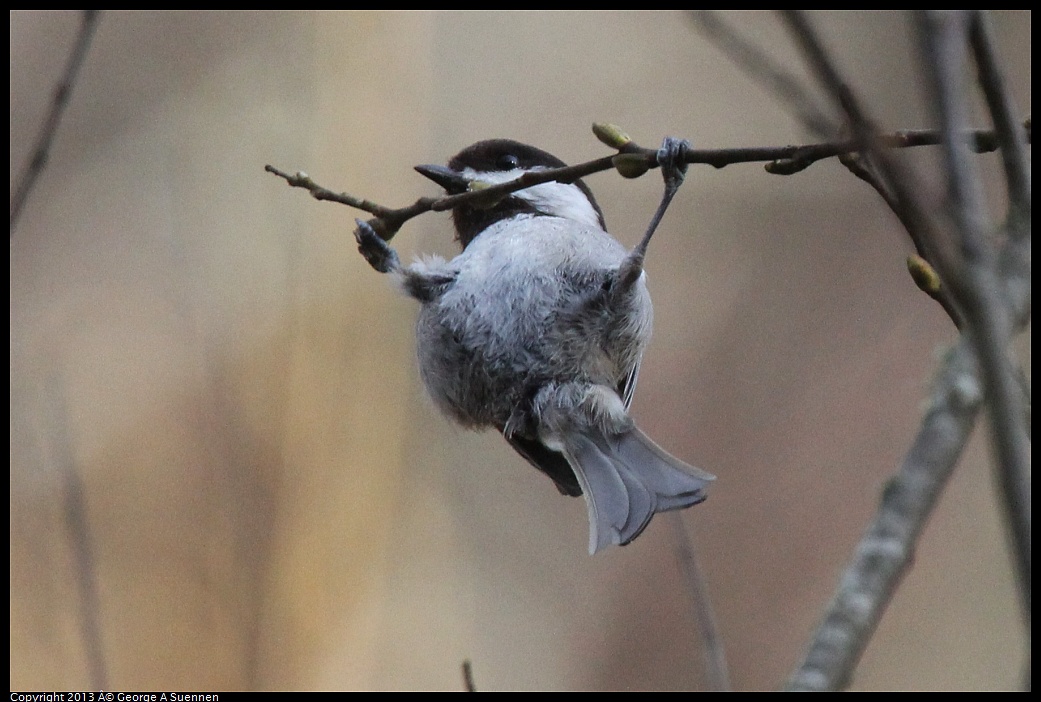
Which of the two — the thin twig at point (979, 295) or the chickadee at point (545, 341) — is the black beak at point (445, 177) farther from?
the thin twig at point (979, 295)

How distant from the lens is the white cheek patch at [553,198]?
2916 millimetres

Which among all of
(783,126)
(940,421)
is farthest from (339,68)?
(940,421)

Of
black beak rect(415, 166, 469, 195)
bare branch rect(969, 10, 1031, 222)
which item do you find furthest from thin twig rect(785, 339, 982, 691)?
black beak rect(415, 166, 469, 195)

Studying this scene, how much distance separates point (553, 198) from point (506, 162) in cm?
22

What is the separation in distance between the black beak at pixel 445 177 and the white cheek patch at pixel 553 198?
0.15ft

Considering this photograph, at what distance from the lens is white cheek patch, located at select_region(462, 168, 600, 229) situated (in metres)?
2.92

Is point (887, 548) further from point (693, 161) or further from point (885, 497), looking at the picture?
point (693, 161)

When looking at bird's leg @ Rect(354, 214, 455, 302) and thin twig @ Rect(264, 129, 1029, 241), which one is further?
bird's leg @ Rect(354, 214, 455, 302)

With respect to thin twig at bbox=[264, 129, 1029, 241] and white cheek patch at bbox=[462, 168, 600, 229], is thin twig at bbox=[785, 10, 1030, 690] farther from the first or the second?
white cheek patch at bbox=[462, 168, 600, 229]

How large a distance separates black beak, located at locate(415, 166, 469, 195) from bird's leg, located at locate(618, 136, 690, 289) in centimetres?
54

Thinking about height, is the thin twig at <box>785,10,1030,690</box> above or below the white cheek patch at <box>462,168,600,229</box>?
below

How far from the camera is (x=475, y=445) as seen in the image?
5.32 m

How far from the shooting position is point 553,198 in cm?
297
